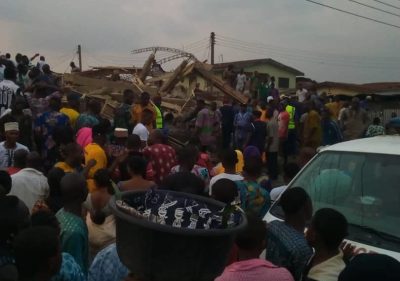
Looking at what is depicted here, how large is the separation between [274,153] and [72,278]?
1124 cm

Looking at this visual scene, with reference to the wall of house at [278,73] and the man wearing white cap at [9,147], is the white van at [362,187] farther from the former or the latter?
the wall of house at [278,73]

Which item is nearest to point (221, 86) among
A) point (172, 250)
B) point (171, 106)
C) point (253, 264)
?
point (171, 106)

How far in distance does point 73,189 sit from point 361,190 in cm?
245

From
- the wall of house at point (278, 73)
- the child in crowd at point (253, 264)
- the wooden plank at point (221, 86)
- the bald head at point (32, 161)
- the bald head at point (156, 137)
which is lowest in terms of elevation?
the child in crowd at point (253, 264)

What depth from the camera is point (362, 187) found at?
4.74 metres

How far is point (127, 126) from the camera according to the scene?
34.9 feet

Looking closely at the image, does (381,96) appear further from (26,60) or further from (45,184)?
(45,184)

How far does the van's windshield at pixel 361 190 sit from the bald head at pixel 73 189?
172 cm

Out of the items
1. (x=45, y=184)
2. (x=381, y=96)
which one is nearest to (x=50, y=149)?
(x=45, y=184)

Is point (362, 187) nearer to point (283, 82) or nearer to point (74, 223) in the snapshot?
point (74, 223)

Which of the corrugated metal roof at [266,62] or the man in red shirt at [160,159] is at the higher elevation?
the corrugated metal roof at [266,62]

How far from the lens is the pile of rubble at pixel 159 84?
16069 millimetres

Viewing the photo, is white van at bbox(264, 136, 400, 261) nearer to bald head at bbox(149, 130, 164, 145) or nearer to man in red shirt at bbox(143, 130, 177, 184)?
man in red shirt at bbox(143, 130, 177, 184)

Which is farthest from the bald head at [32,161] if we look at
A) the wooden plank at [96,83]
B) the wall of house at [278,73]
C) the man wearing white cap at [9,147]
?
the wall of house at [278,73]
